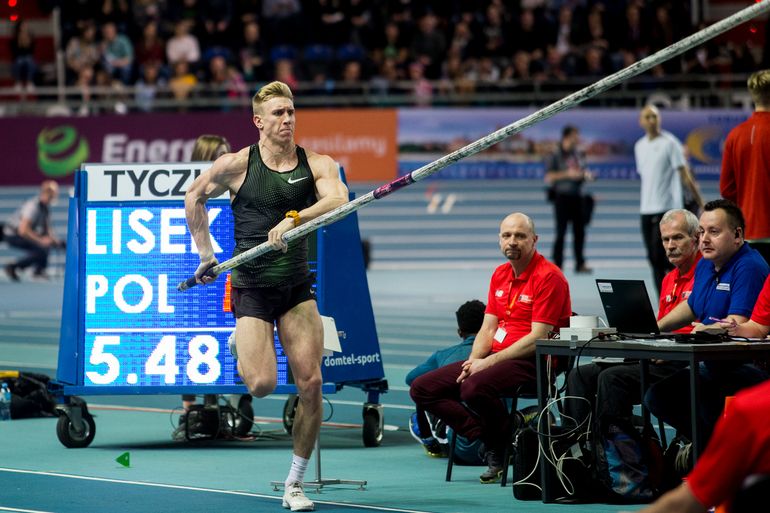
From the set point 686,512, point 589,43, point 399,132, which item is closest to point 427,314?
point 399,132

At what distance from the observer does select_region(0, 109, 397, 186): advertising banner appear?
81.0 feet

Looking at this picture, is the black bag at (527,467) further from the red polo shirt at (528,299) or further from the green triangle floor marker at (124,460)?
the green triangle floor marker at (124,460)

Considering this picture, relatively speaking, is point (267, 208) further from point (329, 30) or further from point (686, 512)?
point (329, 30)

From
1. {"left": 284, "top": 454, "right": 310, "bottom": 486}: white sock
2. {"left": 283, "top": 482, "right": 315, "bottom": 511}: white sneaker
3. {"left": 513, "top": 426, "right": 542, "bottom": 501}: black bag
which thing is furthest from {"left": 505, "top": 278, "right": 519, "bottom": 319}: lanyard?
{"left": 283, "top": 482, "right": 315, "bottom": 511}: white sneaker

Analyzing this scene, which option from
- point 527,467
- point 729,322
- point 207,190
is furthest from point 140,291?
point 729,322

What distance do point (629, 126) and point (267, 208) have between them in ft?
61.7

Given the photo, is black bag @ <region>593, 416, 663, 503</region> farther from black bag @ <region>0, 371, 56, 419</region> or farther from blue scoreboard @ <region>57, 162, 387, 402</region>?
black bag @ <region>0, 371, 56, 419</region>

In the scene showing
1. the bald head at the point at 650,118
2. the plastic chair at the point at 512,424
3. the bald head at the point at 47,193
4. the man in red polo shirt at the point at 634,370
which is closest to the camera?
the man in red polo shirt at the point at 634,370

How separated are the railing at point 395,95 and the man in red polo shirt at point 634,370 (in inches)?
681

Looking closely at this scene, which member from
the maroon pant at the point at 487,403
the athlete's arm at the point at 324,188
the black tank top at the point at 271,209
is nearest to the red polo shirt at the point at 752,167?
the maroon pant at the point at 487,403

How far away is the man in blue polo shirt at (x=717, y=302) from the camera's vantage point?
684 centimetres

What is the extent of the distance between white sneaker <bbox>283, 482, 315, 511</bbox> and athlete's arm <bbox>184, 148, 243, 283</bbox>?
1184 mm

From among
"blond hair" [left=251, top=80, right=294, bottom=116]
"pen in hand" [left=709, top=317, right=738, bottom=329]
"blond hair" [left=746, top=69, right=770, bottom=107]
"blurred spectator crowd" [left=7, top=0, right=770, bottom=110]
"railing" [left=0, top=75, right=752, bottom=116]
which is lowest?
"pen in hand" [left=709, top=317, right=738, bottom=329]

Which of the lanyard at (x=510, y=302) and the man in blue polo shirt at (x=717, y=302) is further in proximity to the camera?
the lanyard at (x=510, y=302)
